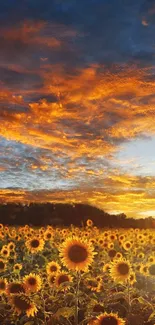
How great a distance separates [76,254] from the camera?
26.7ft

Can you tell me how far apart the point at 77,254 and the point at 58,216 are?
3236cm

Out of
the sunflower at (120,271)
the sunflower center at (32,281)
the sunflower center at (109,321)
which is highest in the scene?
the sunflower at (120,271)

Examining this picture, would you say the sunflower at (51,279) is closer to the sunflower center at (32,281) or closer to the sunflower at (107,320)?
the sunflower center at (32,281)

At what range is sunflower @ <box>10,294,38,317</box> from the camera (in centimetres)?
794

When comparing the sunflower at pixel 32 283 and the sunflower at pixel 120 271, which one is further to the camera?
the sunflower at pixel 120 271

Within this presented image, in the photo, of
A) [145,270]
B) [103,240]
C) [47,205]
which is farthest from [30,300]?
[47,205]

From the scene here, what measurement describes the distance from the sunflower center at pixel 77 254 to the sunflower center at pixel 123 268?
81.2 inches

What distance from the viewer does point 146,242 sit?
2148 centimetres

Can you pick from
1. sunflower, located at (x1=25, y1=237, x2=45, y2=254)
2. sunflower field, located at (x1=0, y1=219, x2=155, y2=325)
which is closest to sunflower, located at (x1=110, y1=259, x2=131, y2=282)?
sunflower field, located at (x1=0, y1=219, x2=155, y2=325)

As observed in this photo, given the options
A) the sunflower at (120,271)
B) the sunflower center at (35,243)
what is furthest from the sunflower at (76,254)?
the sunflower center at (35,243)

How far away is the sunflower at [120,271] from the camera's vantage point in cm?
985

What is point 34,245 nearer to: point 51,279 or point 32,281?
point 51,279

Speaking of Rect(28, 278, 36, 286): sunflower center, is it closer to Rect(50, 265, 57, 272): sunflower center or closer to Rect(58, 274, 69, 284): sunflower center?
Rect(58, 274, 69, 284): sunflower center

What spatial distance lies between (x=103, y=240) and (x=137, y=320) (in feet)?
33.7
